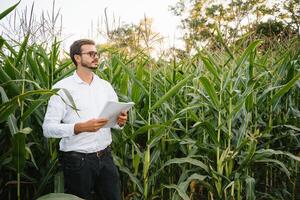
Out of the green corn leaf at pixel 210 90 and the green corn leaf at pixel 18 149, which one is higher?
the green corn leaf at pixel 210 90

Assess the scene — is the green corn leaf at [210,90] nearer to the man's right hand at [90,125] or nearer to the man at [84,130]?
the man at [84,130]

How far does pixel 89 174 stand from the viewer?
2.44m

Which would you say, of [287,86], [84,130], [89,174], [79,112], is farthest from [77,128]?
[287,86]

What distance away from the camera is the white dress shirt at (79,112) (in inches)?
93.1

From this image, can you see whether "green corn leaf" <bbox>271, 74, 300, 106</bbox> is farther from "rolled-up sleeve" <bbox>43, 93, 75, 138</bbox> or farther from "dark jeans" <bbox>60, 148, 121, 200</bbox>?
"rolled-up sleeve" <bbox>43, 93, 75, 138</bbox>

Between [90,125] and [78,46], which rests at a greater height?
[78,46]

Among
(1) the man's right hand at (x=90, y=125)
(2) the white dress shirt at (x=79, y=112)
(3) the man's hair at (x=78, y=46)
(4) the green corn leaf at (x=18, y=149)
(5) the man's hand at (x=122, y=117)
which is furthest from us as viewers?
(3) the man's hair at (x=78, y=46)

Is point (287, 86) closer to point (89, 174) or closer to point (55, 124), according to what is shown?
point (89, 174)

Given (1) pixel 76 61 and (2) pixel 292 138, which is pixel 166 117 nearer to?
(1) pixel 76 61

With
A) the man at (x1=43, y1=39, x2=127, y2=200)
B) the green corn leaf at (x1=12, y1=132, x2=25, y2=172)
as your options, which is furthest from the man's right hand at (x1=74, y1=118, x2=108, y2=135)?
the green corn leaf at (x1=12, y1=132, x2=25, y2=172)

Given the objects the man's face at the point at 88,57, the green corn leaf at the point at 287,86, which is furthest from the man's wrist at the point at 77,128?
the green corn leaf at the point at 287,86

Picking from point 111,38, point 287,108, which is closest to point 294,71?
point 287,108

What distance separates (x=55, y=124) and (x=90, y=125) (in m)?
0.23

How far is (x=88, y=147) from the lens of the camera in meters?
2.46
